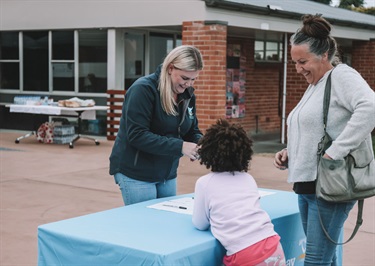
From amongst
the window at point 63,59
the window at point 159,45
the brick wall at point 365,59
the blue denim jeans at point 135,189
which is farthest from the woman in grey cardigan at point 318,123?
the brick wall at point 365,59

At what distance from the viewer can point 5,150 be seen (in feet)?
40.8

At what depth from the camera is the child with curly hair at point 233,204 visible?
126 inches

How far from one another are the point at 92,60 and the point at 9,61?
8.73 feet

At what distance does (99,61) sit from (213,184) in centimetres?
1158

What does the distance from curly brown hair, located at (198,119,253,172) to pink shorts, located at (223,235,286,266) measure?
1.41 feet

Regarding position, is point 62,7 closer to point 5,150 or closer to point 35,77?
point 35,77

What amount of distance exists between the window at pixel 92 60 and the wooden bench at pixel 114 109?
0.61 m

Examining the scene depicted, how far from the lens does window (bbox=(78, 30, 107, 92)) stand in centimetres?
1445

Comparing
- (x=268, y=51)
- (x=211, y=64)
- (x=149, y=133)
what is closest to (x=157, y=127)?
(x=149, y=133)

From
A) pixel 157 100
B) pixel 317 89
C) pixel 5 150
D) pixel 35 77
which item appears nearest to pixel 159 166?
pixel 157 100

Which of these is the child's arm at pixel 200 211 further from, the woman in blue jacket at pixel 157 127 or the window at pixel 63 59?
the window at pixel 63 59

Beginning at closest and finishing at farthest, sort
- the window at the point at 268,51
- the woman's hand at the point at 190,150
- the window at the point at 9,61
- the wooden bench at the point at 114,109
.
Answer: the woman's hand at the point at 190,150 → the wooden bench at the point at 114,109 → the window at the point at 9,61 → the window at the point at 268,51

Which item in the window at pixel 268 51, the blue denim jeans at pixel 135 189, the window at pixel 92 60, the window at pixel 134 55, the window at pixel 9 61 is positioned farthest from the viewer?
the window at pixel 268 51

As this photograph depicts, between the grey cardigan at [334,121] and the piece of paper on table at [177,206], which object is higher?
the grey cardigan at [334,121]
